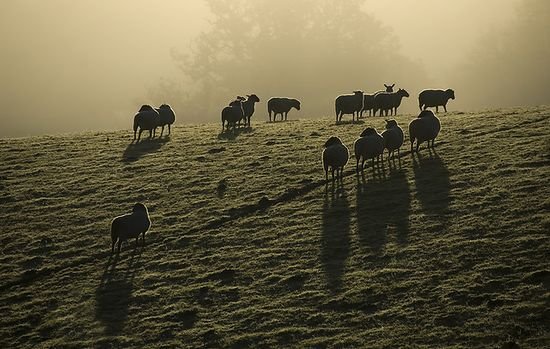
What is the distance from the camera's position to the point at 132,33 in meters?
154

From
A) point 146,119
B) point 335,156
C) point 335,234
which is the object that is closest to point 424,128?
point 335,156

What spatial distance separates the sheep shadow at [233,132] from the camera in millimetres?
36000

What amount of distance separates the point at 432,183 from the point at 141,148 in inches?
592

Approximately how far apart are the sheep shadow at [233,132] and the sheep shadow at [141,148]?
2.72 metres

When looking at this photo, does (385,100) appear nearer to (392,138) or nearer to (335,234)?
(392,138)

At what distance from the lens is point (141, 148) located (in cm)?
3472

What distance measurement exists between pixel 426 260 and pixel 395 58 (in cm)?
6479

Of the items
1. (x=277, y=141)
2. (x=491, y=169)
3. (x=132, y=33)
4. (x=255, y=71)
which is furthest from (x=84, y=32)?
(x=491, y=169)

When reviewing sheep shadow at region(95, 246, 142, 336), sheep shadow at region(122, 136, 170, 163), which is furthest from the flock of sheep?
sheep shadow at region(95, 246, 142, 336)

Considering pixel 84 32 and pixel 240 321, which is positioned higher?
pixel 84 32

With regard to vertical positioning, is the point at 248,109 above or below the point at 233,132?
above

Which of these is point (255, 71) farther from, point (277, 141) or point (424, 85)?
point (277, 141)

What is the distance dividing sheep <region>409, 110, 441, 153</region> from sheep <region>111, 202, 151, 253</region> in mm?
11150

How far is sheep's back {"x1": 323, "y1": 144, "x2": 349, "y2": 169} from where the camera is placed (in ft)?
85.5
